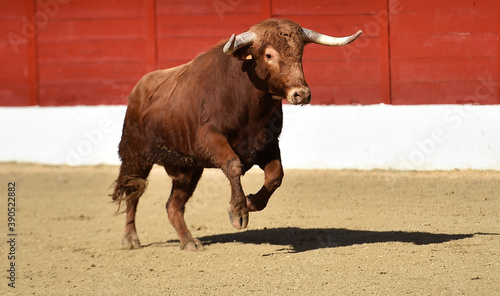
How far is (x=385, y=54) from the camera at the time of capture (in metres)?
11.0

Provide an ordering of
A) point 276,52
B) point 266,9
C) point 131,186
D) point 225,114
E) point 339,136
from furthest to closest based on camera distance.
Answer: point 266,9 < point 339,136 < point 131,186 < point 225,114 < point 276,52

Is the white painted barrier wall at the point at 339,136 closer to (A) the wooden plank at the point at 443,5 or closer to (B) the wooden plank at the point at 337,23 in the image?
(B) the wooden plank at the point at 337,23

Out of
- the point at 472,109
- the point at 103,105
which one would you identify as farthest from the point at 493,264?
the point at 103,105

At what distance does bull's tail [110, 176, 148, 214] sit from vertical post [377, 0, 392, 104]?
14.6ft

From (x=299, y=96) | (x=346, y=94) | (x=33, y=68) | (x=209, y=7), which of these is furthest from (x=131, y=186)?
(x=33, y=68)

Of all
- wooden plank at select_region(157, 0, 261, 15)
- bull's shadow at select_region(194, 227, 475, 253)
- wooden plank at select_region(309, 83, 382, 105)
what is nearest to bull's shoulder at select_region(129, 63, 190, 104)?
bull's shadow at select_region(194, 227, 475, 253)

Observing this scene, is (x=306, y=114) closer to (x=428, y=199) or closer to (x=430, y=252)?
(x=428, y=199)

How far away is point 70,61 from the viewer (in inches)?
486

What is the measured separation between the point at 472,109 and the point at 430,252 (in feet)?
14.7

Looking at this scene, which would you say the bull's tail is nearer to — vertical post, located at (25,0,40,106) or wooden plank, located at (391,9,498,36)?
wooden plank, located at (391,9,498,36)

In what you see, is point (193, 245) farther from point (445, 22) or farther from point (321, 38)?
point (445, 22)

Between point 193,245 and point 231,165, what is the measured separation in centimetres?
112

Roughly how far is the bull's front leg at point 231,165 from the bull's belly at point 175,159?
20 cm

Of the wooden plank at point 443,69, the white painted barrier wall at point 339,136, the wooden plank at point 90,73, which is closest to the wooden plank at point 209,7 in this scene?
the wooden plank at point 90,73
